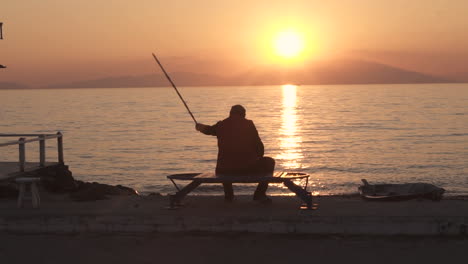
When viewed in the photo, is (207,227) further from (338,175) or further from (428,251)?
(338,175)

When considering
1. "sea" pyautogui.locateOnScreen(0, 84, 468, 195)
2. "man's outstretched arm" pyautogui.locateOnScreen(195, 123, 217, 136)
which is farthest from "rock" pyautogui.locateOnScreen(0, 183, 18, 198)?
"sea" pyautogui.locateOnScreen(0, 84, 468, 195)

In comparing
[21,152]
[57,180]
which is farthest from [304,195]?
[57,180]

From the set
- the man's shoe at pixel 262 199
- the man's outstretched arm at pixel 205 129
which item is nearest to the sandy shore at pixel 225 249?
the man's shoe at pixel 262 199

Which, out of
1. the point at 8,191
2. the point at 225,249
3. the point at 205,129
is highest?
the point at 205,129

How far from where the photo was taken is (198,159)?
131ft

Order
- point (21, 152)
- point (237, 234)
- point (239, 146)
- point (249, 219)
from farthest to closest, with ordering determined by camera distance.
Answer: point (21, 152) < point (239, 146) < point (249, 219) < point (237, 234)

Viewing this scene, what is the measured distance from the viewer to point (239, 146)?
1034 centimetres

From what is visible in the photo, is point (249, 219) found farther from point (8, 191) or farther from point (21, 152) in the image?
point (21, 152)

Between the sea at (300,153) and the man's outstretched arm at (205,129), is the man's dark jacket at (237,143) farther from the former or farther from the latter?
the sea at (300,153)

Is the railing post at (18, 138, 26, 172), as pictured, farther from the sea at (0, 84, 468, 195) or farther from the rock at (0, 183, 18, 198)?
the sea at (0, 84, 468, 195)

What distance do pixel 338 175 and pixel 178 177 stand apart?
74.0ft

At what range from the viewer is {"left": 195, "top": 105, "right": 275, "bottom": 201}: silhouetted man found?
10266 mm

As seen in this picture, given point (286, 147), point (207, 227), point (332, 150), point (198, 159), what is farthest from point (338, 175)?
point (207, 227)

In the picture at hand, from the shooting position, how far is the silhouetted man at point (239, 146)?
10.3 meters
